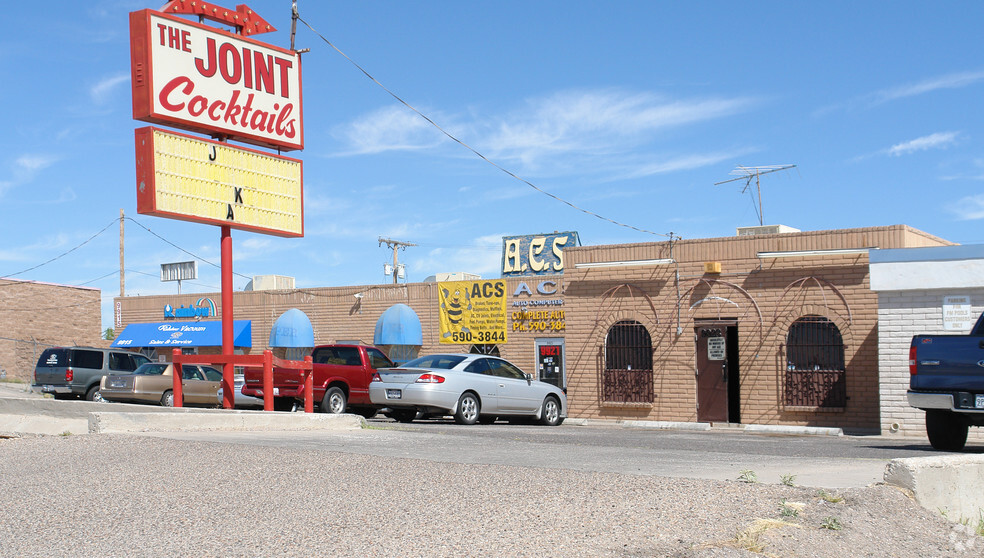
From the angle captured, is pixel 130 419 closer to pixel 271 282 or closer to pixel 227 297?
pixel 227 297

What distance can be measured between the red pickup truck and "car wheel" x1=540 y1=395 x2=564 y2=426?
11.9 ft

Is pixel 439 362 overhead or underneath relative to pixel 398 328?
underneath

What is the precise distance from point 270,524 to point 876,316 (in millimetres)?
16895

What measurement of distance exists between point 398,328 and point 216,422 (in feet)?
54.6

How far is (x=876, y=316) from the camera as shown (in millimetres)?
20359

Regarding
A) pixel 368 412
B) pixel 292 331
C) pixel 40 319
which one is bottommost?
pixel 368 412

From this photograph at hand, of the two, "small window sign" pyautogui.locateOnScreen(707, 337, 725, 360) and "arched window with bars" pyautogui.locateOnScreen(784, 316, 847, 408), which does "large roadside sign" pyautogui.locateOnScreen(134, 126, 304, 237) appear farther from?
"arched window with bars" pyautogui.locateOnScreen(784, 316, 847, 408)

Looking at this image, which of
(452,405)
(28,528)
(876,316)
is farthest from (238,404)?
(28,528)

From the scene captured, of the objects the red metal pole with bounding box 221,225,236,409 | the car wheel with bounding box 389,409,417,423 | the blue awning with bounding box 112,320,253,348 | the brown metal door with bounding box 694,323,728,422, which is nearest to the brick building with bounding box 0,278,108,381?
the blue awning with bounding box 112,320,253,348

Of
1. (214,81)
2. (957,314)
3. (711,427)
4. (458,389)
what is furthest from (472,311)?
(957,314)

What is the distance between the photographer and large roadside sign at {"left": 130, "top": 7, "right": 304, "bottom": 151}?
15.7 m

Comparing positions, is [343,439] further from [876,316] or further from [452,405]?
[876,316]

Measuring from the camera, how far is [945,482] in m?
8.44

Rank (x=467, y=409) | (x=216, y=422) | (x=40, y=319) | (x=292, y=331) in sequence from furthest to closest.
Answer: (x=40, y=319) < (x=292, y=331) < (x=467, y=409) < (x=216, y=422)
